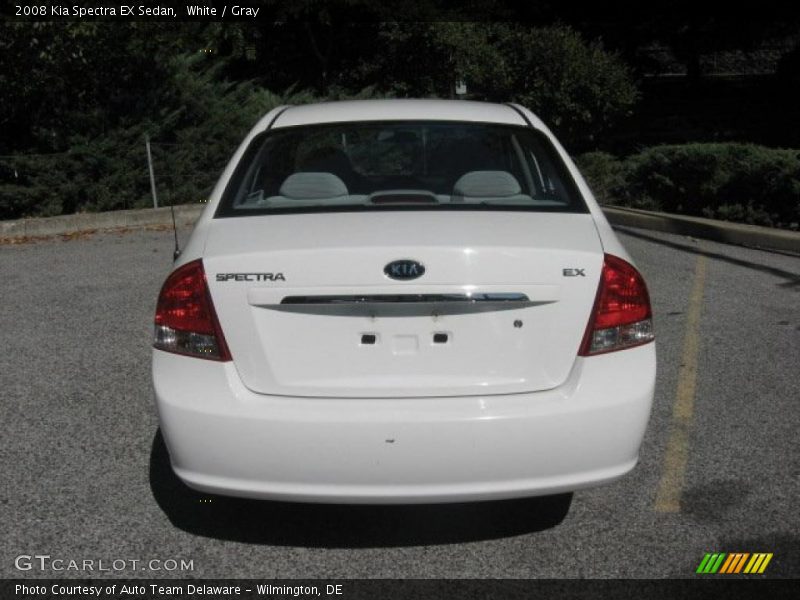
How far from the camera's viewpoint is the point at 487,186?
419 cm

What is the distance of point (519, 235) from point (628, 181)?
12.3m

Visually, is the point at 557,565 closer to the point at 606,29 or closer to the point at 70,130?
the point at 70,130

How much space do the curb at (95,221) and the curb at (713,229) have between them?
18.8 feet

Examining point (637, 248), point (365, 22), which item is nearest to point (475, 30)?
point (365, 22)

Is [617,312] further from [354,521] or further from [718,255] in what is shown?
[718,255]

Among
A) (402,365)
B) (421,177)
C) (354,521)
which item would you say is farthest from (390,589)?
(421,177)

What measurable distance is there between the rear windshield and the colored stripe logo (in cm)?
138

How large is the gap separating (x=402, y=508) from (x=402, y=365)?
3.32 feet

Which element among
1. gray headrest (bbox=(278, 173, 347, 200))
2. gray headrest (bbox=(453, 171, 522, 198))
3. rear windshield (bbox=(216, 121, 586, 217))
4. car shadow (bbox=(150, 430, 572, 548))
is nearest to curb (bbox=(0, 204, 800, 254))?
rear windshield (bbox=(216, 121, 586, 217))

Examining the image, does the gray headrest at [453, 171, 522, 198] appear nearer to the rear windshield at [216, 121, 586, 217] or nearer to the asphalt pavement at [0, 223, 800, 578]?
the rear windshield at [216, 121, 586, 217]

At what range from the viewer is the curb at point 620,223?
1118 cm

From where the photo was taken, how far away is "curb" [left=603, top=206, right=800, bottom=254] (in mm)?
10945

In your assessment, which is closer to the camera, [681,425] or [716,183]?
[681,425]

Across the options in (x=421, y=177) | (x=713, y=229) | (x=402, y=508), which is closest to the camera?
(x=402, y=508)
